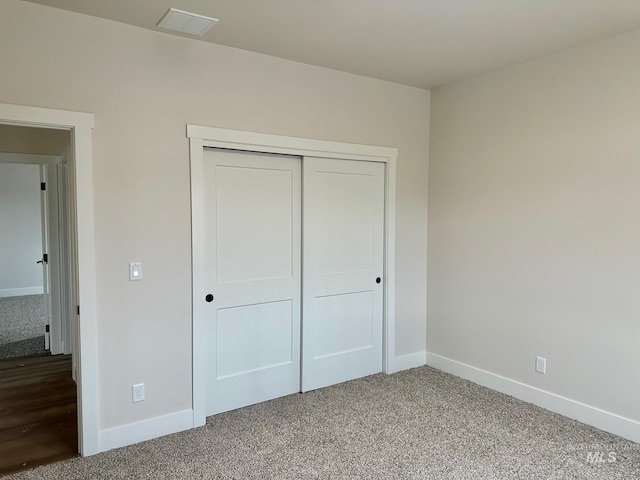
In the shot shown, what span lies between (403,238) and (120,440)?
2.73 metres

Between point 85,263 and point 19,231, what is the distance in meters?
6.49

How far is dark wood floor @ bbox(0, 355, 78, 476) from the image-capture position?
272 cm

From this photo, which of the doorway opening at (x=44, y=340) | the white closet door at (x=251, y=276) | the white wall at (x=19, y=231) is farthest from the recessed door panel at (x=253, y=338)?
the white wall at (x=19, y=231)

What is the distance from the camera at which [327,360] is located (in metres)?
3.77

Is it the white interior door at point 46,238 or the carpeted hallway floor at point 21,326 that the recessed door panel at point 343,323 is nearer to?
the white interior door at point 46,238

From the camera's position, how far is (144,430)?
2879mm

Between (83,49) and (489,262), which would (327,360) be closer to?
(489,262)

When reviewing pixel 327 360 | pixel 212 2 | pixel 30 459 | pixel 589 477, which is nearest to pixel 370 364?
pixel 327 360

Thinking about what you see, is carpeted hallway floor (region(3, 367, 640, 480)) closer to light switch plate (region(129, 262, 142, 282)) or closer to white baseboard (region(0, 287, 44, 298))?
light switch plate (region(129, 262, 142, 282))

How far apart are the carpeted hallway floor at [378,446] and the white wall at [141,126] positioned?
1.16ft

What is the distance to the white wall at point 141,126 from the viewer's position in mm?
2508

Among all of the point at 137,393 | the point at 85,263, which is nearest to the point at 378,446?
the point at 137,393

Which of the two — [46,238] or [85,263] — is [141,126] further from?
[46,238]

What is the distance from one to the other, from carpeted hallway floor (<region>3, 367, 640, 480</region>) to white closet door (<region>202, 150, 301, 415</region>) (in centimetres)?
22
